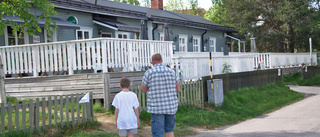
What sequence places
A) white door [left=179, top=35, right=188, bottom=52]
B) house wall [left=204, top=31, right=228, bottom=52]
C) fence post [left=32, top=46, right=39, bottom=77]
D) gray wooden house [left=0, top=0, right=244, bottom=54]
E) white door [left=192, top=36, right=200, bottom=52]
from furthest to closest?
house wall [left=204, top=31, right=228, bottom=52] → white door [left=192, top=36, right=200, bottom=52] → white door [left=179, top=35, right=188, bottom=52] → gray wooden house [left=0, top=0, right=244, bottom=54] → fence post [left=32, top=46, right=39, bottom=77]

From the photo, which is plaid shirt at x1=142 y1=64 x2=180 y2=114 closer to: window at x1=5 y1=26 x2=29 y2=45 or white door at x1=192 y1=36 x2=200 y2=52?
window at x1=5 y1=26 x2=29 y2=45

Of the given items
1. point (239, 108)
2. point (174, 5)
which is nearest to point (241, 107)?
point (239, 108)

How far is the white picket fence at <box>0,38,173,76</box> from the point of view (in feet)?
33.6

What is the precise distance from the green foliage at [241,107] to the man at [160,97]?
4032mm

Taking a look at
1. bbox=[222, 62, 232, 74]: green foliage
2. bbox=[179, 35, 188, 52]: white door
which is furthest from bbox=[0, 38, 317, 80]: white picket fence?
bbox=[179, 35, 188, 52]: white door

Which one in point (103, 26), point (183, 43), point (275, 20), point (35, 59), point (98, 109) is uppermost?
point (275, 20)

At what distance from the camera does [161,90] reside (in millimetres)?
5637

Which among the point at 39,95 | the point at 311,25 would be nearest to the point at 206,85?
the point at 39,95

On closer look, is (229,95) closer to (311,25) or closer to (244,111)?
(244,111)

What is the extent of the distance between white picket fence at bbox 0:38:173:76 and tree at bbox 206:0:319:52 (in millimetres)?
23244

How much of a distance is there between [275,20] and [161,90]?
31.2 metres

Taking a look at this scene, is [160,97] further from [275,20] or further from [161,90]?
[275,20]

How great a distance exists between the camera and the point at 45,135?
728 cm

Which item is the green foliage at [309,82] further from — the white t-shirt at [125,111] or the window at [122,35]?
the white t-shirt at [125,111]
